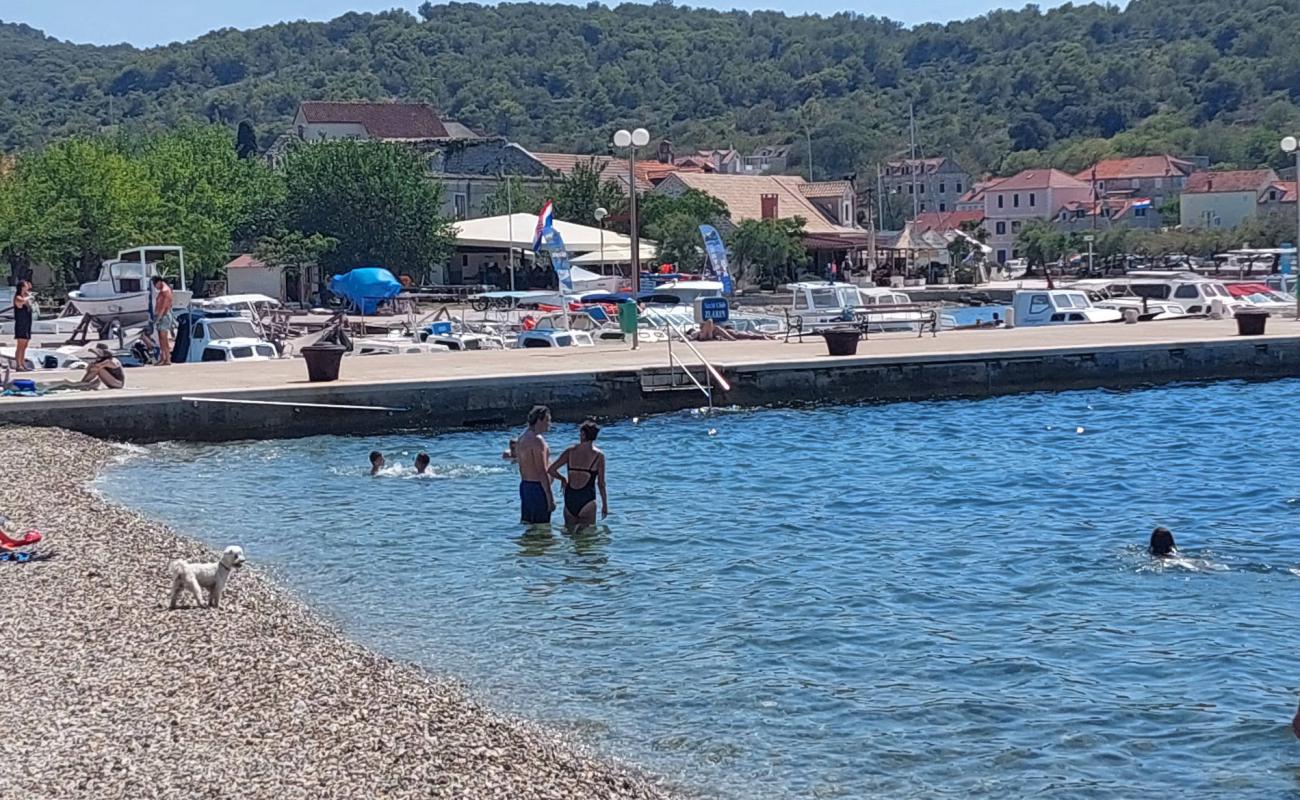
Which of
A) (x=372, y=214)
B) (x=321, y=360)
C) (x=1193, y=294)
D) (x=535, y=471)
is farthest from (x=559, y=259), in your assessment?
(x=535, y=471)

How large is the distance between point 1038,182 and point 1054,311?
100 metres

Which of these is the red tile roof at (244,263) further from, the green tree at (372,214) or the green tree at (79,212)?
the green tree at (79,212)

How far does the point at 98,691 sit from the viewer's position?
10523 mm

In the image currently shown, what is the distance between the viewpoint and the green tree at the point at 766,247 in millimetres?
71500

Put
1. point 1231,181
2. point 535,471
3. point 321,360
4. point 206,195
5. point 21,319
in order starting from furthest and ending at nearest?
point 1231,181, point 206,195, point 21,319, point 321,360, point 535,471

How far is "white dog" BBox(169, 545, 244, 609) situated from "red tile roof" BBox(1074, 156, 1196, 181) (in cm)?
15243

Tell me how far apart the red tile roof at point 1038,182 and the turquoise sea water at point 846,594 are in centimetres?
11643

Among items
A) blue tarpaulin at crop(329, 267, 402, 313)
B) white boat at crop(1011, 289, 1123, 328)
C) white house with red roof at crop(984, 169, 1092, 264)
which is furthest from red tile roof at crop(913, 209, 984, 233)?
white boat at crop(1011, 289, 1123, 328)

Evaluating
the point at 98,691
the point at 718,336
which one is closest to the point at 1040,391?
the point at 718,336

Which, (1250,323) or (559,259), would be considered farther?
(559,259)

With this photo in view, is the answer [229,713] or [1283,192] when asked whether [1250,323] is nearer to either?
[229,713]

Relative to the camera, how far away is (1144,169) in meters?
161

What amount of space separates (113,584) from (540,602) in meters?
3.68

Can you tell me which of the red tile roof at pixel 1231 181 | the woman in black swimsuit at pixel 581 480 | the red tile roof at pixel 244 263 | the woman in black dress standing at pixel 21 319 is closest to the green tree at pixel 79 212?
the red tile roof at pixel 244 263
